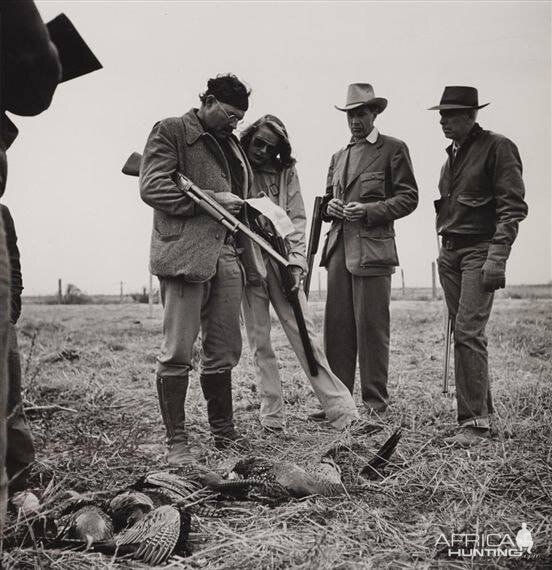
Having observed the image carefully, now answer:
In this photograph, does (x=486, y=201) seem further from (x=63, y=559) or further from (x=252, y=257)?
(x=63, y=559)

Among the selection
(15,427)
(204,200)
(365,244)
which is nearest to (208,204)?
(204,200)

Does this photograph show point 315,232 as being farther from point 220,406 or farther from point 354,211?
point 220,406

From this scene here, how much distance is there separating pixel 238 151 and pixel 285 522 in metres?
2.49

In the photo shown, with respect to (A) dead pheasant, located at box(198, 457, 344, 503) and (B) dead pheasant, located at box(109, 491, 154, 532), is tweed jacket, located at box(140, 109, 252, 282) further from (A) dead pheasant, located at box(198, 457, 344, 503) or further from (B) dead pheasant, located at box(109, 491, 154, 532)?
(B) dead pheasant, located at box(109, 491, 154, 532)

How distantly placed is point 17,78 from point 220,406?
8.71 feet

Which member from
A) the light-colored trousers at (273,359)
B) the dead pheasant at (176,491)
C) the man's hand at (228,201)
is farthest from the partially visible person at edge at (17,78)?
the light-colored trousers at (273,359)

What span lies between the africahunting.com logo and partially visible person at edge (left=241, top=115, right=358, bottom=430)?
203cm

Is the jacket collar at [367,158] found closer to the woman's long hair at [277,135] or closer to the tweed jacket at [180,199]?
the woman's long hair at [277,135]

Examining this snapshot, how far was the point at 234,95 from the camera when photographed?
13.3ft

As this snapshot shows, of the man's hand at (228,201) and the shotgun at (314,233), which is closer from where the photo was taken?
the man's hand at (228,201)

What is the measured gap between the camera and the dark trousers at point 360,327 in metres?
5.16

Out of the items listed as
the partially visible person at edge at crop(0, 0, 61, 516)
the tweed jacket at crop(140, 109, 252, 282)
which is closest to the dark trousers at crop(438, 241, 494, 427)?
the tweed jacket at crop(140, 109, 252, 282)

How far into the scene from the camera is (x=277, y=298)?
4863mm

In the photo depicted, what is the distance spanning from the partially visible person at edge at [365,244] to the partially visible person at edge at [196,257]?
4.11 feet
